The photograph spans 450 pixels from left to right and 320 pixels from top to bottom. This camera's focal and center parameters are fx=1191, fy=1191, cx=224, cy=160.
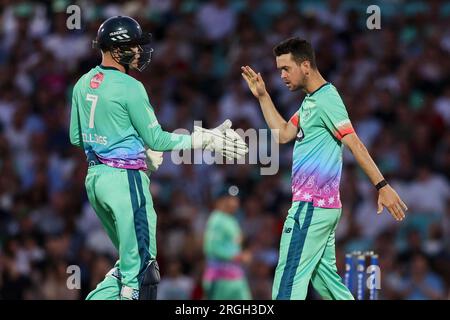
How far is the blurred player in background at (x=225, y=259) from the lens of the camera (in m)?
13.8

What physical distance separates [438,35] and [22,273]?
21.6 feet

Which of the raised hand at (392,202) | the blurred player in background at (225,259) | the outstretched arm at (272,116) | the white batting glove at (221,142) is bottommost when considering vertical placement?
the blurred player in background at (225,259)

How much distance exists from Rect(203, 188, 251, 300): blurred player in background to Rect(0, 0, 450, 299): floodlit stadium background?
21 cm

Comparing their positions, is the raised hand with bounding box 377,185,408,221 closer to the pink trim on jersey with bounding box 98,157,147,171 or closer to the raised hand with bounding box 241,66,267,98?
the raised hand with bounding box 241,66,267,98

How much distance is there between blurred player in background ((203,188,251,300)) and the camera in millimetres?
13812

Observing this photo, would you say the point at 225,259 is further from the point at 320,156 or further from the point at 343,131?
the point at 343,131

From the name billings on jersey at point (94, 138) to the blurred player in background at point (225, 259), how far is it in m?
4.85

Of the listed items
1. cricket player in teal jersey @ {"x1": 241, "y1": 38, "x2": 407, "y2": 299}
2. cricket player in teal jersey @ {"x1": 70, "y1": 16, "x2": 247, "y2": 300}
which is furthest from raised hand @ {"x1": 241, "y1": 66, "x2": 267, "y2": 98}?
cricket player in teal jersey @ {"x1": 70, "y1": 16, "x2": 247, "y2": 300}

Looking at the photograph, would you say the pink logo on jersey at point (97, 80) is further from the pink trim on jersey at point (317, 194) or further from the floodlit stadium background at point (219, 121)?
the floodlit stadium background at point (219, 121)

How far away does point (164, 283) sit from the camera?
558 inches

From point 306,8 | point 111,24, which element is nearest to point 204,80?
point 306,8

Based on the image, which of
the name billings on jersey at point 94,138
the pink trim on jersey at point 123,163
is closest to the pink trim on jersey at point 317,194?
the pink trim on jersey at point 123,163
